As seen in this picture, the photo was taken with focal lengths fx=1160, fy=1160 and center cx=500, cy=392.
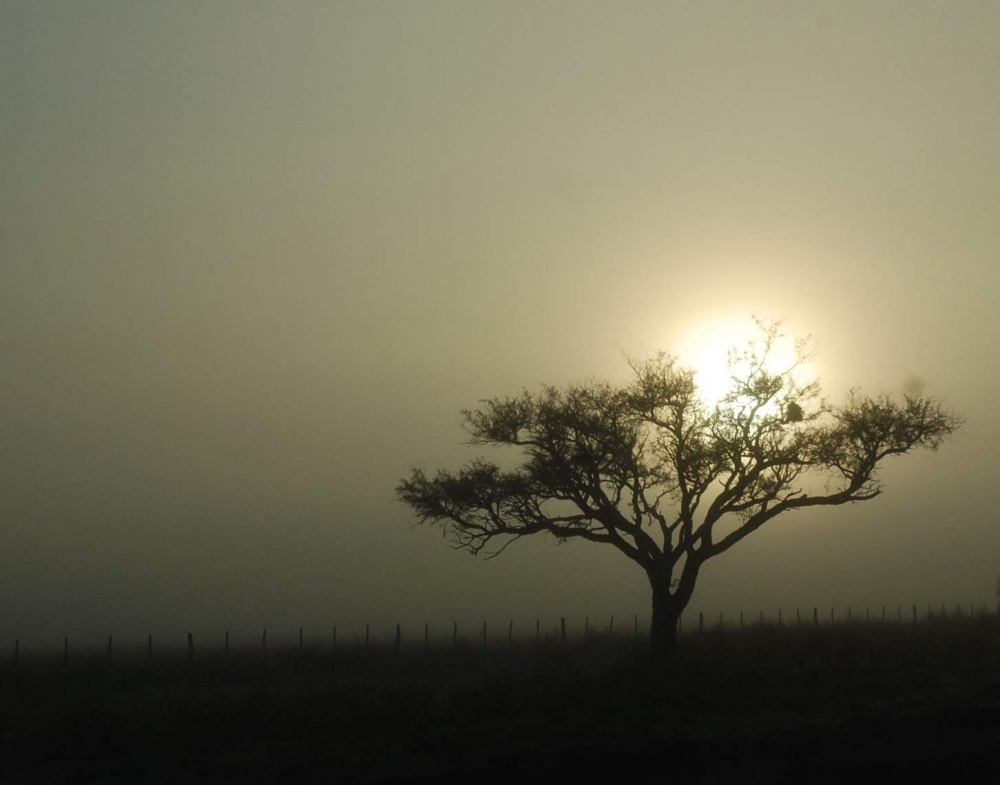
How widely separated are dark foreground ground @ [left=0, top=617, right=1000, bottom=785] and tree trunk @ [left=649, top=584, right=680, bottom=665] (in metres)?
1.05

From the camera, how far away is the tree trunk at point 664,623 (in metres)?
35.9

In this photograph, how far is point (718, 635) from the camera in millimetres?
43656

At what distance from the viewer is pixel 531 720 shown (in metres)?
24.4

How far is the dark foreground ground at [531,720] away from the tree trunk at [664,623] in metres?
1.05

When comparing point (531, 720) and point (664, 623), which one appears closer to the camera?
point (531, 720)

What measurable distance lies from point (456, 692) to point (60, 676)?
17614 mm

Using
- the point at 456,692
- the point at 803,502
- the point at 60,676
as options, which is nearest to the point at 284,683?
the point at 456,692

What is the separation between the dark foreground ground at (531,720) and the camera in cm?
1900

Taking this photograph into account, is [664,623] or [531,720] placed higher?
[664,623]

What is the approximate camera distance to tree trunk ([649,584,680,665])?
1415 inches

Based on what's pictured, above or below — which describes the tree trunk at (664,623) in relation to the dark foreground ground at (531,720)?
above

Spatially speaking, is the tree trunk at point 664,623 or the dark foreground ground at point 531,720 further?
the tree trunk at point 664,623

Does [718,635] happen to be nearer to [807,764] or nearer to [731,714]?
[731,714]

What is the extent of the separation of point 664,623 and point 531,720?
1285 centimetres
